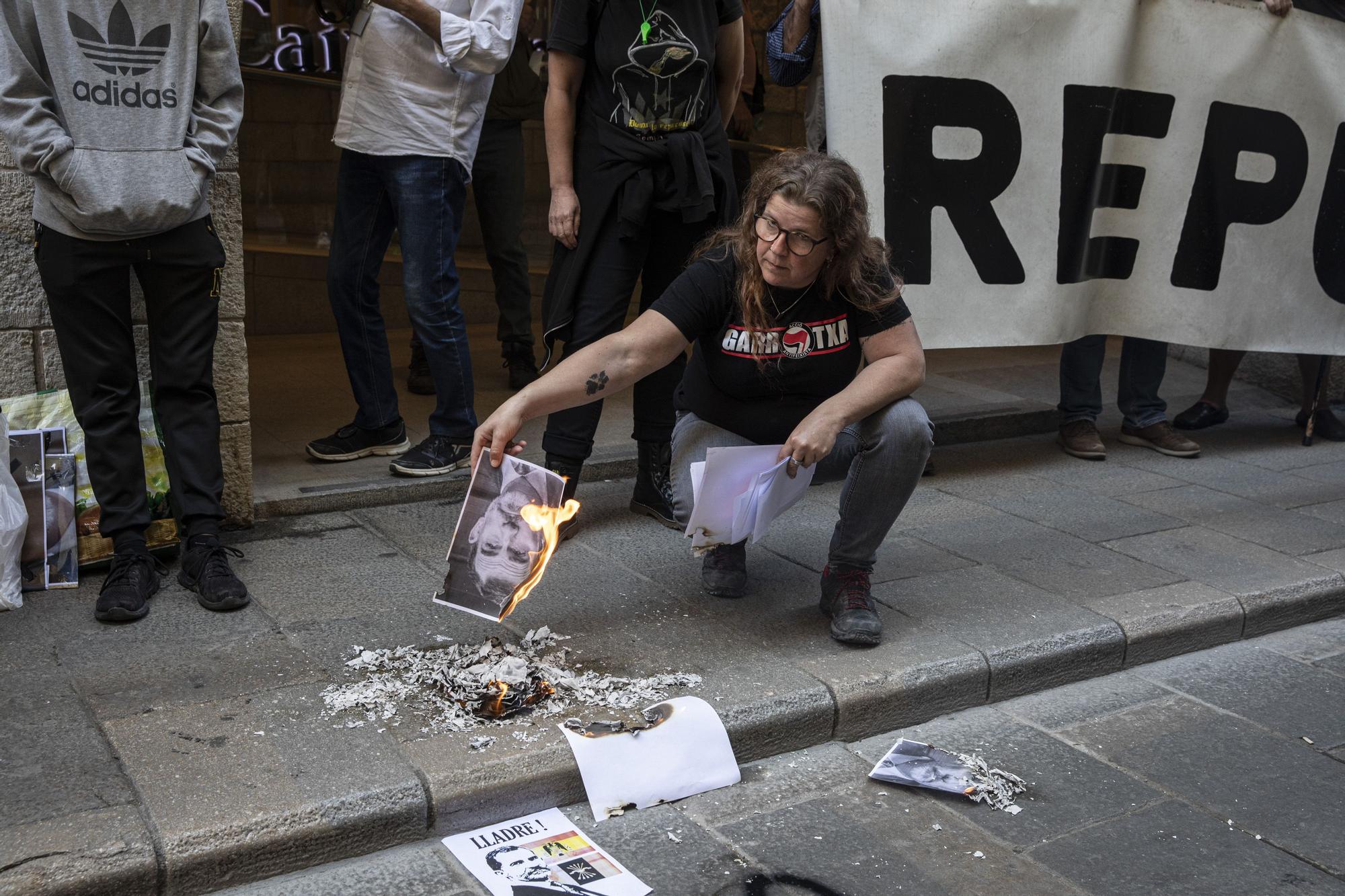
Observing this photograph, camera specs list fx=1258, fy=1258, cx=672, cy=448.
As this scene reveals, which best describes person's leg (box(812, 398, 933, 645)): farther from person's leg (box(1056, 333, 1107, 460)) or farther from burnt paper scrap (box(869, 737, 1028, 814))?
person's leg (box(1056, 333, 1107, 460))

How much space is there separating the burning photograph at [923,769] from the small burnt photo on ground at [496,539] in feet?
3.23

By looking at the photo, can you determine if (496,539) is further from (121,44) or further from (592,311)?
(121,44)

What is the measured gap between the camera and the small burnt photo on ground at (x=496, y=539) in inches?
117

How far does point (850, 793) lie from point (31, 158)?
2.57 meters

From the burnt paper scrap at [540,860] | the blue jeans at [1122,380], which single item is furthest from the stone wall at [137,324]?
A: the blue jeans at [1122,380]

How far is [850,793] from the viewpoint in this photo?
2947 mm

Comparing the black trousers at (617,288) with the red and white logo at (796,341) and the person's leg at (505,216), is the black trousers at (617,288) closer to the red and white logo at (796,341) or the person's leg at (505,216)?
the red and white logo at (796,341)

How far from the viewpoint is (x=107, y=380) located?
349 centimetres

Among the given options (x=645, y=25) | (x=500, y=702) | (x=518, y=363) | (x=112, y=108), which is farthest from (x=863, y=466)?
(x=518, y=363)

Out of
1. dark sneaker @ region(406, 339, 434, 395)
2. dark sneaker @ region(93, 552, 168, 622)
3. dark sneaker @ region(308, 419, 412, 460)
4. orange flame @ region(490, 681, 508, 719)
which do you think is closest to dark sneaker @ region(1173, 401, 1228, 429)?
dark sneaker @ region(406, 339, 434, 395)

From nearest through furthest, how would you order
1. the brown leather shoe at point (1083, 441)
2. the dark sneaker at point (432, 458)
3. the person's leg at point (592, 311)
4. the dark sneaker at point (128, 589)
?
the dark sneaker at point (128, 589) → the person's leg at point (592, 311) → the dark sneaker at point (432, 458) → the brown leather shoe at point (1083, 441)

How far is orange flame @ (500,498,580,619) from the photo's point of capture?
3.01 meters

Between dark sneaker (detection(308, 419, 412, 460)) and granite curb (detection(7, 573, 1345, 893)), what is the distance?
179 centimetres

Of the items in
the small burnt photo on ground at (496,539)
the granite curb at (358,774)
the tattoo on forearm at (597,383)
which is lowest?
the granite curb at (358,774)
